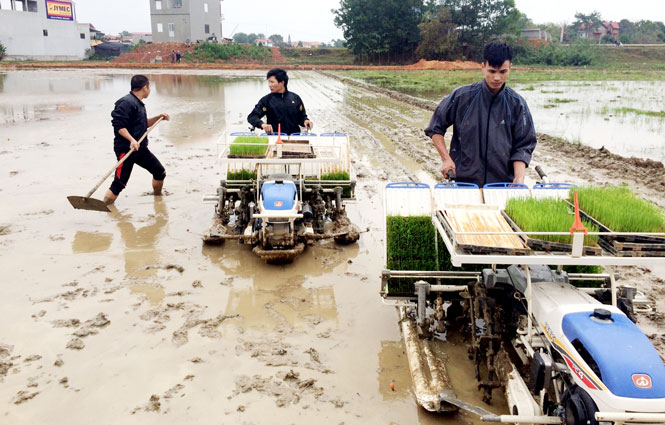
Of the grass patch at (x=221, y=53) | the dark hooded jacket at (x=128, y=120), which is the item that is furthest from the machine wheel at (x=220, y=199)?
the grass patch at (x=221, y=53)

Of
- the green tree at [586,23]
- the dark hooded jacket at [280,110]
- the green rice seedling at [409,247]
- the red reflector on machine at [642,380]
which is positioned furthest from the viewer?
the green tree at [586,23]

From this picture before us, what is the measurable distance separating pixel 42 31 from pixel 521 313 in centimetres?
6583

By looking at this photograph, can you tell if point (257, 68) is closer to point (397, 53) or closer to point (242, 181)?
point (397, 53)

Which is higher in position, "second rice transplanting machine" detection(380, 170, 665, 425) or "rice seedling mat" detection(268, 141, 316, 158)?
"rice seedling mat" detection(268, 141, 316, 158)

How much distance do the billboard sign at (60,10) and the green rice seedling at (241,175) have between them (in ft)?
207

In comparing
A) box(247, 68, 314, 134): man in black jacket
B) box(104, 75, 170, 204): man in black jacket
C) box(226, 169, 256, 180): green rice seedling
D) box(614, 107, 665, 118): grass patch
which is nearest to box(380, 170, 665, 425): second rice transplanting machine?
box(226, 169, 256, 180): green rice seedling

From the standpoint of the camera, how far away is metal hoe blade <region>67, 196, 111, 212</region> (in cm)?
680

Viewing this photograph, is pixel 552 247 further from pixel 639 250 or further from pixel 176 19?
pixel 176 19

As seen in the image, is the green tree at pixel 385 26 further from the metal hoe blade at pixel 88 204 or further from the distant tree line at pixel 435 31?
the metal hoe blade at pixel 88 204

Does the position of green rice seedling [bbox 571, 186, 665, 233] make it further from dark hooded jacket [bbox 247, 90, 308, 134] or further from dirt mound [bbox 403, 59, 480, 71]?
dirt mound [bbox 403, 59, 480, 71]

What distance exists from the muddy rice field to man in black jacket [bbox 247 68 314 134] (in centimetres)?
143

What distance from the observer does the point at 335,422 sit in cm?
323

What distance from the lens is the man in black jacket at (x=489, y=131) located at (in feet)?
13.1

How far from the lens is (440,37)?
56312mm
